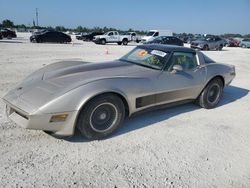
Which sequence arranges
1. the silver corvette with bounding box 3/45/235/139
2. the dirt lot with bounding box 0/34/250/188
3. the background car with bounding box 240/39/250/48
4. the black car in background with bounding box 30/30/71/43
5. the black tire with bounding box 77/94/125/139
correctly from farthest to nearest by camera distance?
1. the background car with bounding box 240/39/250/48
2. the black car in background with bounding box 30/30/71/43
3. the black tire with bounding box 77/94/125/139
4. the silver corvette with bounding box 3/45/235/139
5. the dirt lot with bounding box 0/34/250/188

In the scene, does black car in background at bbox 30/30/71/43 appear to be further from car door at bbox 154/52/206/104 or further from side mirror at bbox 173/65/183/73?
side mirror at bbox 173/65/183/73

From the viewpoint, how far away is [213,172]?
2.77m

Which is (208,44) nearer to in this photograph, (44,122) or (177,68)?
(177,68)

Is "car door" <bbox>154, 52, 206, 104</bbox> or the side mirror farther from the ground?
the side mirror

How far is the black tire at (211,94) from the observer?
4.79 meters

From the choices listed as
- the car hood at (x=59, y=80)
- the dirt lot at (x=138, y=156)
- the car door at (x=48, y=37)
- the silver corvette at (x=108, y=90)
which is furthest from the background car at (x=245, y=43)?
the car hood at (x=59, y=80)

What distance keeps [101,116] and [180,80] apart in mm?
1723

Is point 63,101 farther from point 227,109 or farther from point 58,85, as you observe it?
point 227,109

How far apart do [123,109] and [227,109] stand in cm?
275

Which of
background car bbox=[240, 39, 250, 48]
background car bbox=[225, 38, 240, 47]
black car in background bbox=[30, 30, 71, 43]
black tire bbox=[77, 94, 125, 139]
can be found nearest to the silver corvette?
black tire bbox=[77, 94, 125, 139]

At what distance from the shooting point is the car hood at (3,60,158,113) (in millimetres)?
2980

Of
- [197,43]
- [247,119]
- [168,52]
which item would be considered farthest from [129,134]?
[197,43]

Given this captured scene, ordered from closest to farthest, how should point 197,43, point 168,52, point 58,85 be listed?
point 58,85 → point 168,52 → point 197,43

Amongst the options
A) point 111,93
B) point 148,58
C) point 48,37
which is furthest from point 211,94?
point 48,37
